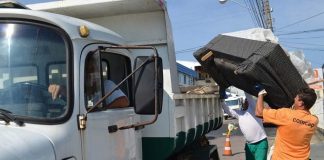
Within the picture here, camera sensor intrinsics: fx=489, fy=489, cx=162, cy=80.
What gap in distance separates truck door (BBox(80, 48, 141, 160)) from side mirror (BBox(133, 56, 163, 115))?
290mm

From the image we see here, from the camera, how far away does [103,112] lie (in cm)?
326

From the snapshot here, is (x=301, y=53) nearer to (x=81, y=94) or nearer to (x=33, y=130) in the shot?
(x=81, y=94)

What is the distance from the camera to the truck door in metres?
3.09

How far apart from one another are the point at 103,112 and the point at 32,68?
55 cm

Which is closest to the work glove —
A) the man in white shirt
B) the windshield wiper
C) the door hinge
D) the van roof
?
the man in white shirt

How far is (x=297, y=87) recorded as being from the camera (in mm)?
5234

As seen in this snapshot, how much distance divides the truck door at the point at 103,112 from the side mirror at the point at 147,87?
0.29 meters

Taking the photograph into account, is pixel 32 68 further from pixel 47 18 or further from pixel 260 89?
pixel 260 89

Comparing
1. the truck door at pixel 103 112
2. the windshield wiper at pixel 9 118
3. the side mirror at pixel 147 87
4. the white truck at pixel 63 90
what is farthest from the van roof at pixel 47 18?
the windshield wiper at pixel 9 118

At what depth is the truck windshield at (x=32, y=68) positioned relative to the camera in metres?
2.87

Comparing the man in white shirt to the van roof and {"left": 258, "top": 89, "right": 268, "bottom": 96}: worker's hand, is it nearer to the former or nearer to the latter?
{"left": 258, "top": 89, "right": 268, "bottom": 96}: worker's hand

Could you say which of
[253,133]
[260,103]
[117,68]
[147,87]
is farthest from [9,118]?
[253,133]

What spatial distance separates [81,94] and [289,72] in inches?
109

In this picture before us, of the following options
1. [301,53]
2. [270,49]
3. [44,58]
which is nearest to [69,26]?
[44,58]
